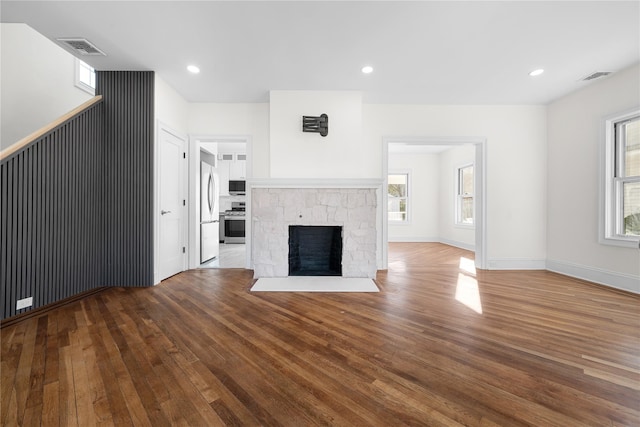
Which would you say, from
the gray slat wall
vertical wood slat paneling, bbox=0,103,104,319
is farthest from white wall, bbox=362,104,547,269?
vertical wood slat paneling, bbox=0,103,104,319

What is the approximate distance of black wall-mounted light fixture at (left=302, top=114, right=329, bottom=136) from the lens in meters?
3.48

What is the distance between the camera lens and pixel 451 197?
654cm

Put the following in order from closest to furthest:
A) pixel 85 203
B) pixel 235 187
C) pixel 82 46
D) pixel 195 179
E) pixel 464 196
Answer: pixel 82 46
pixel 85 203
pixel 195 179
pixel 464 196
pixel 235 187

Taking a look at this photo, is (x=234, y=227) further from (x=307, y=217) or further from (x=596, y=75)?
(x=596, y=75)

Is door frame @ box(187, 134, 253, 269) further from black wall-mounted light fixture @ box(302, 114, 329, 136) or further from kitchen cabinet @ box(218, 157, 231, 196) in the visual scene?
kitchen cabinet @ box(218, 157, 231, 196)

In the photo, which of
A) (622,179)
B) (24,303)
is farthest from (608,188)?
(24,303)

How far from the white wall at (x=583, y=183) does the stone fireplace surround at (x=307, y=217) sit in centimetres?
285

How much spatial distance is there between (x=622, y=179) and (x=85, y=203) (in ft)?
21.0

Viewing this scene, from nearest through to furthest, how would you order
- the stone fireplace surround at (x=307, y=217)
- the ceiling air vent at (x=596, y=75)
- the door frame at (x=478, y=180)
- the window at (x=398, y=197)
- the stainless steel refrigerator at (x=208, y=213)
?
the ceiling air vent at (x=596, y=75) → the stone fireplace surround at (x=307, y=217) → the door frame at (x=478, y=180) → the stainless steel refrigerator at (x=208, y=213) → the window at (x=398, y=197)

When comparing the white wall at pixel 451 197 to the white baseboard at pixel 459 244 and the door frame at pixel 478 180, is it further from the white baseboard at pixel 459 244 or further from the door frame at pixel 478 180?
the door frame at pixel 478 180

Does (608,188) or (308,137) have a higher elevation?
(308,137)

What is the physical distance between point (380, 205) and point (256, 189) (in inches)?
75.5

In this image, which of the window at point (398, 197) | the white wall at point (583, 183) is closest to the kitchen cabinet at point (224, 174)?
the window at point (398, 197)

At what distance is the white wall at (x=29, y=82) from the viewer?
3275 mm
